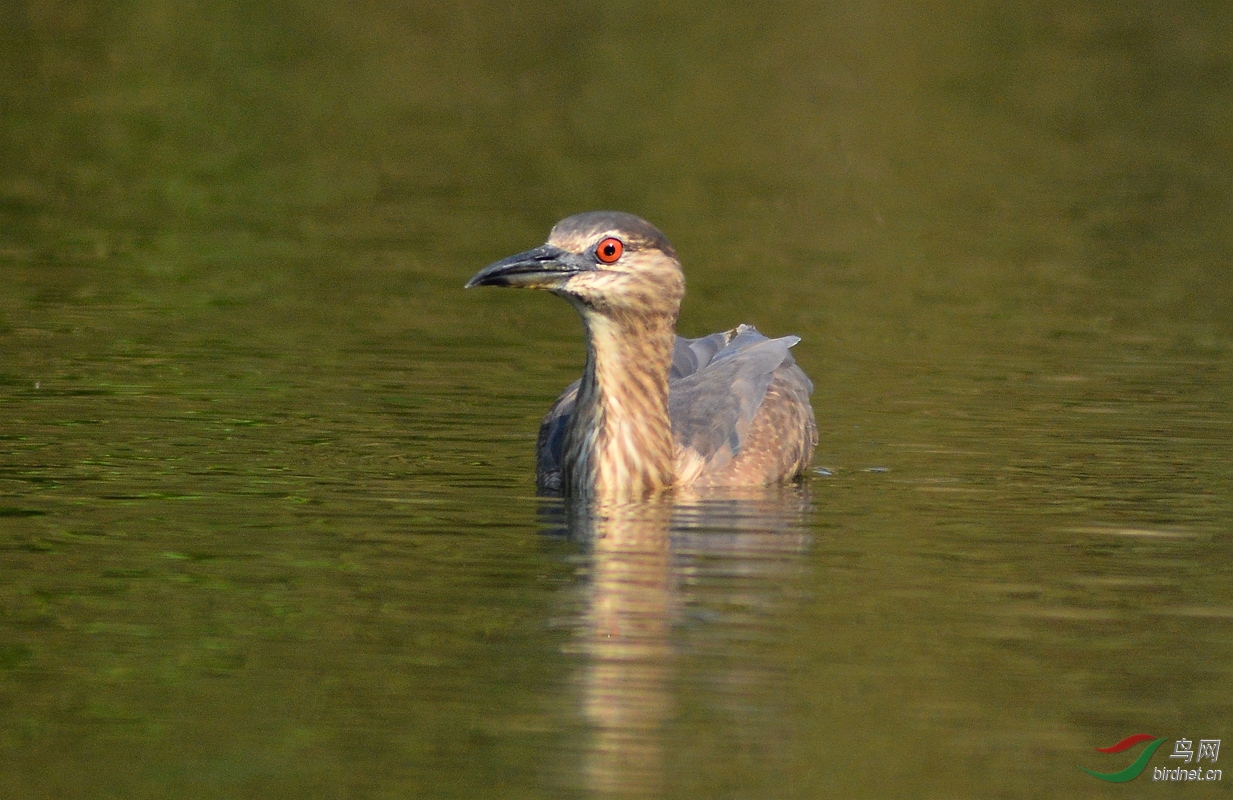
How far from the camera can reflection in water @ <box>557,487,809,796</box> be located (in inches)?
322

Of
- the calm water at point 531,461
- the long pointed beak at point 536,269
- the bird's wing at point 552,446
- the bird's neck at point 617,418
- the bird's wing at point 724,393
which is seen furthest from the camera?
the bird's wing at point 724,393

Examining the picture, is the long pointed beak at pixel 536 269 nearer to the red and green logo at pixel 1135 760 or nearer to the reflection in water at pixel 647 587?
the reflection in water at pixel 647 587

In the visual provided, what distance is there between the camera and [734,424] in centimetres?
1334

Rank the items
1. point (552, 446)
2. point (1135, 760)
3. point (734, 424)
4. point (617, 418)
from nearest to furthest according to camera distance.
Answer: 1. point (1135, 760)
2. point (617, 418)
3. point (552, 446)
4. point (734, 424)

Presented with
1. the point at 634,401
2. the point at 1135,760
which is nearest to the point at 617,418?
the point at 634,401

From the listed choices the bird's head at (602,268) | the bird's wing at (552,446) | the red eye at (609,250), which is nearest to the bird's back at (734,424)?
the bird's wing at (552,446)

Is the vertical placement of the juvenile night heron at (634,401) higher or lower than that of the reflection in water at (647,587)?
higher

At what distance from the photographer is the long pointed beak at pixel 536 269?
1199cm

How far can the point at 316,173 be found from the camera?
26219mm

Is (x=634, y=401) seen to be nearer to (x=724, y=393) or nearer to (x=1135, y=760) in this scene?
(x=724, y=393)

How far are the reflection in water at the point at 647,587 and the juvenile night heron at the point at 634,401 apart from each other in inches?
10.7

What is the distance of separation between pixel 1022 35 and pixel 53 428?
32470mm

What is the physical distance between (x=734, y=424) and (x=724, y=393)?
35cm

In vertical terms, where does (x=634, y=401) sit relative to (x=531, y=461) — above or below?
above
